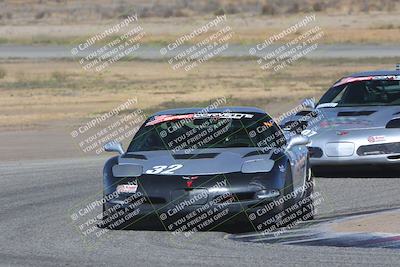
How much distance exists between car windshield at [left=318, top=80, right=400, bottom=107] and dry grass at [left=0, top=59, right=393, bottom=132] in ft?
31.9

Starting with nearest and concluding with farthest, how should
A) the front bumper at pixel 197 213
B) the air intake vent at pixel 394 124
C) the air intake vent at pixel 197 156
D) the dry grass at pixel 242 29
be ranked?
the front bumper at pixel 197 213
the air intake vent at pixel 197 156
the air intake vent at pixel 394 124
the dry grass at pixel 242 29

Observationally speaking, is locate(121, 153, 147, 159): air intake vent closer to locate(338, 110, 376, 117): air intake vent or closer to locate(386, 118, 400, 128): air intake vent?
locate(386, 118, 400, 128): air intake vent

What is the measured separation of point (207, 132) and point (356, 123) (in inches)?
149

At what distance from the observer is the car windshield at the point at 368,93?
16359 mm

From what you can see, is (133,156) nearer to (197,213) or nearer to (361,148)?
(197,213)

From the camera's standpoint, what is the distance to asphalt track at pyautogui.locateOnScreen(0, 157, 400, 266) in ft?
30.6

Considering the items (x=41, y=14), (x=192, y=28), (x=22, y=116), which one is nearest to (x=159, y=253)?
(x=22, y=116)

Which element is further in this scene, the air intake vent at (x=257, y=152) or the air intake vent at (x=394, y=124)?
the air intake vent at (x=394, y=124)

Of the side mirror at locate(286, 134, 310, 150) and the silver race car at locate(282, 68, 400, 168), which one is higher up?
the side mirror at locate(286, 134, 310, 150)

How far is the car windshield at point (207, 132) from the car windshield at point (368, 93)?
167 inches

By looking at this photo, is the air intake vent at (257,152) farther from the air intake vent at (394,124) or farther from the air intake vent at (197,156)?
the air intake vent at (394,124)

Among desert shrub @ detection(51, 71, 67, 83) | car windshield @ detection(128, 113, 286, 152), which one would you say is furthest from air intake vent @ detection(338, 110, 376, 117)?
desert shrub @ detection(51, 71, 67, 83)

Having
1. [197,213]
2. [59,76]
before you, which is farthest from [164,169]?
[59,76]

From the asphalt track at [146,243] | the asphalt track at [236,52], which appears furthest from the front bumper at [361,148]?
the asphalt track at [236,52]
